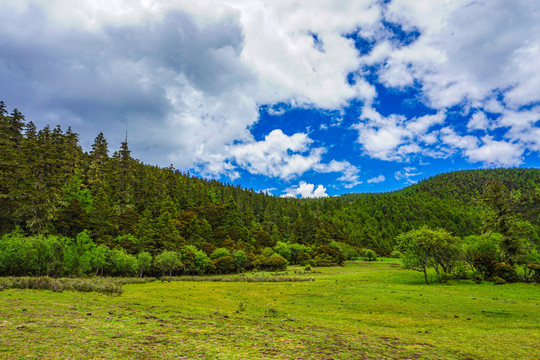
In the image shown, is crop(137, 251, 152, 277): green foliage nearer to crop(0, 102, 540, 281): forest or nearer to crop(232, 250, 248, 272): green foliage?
crop(0, 102, 540, 281): forest

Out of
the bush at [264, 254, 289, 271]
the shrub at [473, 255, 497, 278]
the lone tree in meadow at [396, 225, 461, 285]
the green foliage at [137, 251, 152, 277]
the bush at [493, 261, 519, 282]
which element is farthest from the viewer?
the bush at [264, 254, 289, 271]

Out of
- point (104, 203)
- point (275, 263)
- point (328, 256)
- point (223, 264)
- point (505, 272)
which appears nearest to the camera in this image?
point (505, 272)

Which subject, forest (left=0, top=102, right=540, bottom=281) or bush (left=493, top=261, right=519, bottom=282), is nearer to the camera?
bush (left=493, top=261, right=519, bottom=282)

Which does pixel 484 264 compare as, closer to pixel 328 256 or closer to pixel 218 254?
pixel 328 256

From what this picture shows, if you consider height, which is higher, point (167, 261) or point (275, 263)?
point (167, 261)

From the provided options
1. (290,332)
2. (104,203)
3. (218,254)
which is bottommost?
(218,254)

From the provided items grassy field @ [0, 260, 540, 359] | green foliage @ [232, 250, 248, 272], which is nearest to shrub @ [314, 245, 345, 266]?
green foliage @ [232, 250, 248, 272]

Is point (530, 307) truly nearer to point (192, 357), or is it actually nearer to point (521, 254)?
point (521, 254)

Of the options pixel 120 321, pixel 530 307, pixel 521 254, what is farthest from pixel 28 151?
pixel 521 254

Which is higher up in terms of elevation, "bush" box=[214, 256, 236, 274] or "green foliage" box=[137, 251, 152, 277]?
"green foliage" box=[137, 251, 152, 277]

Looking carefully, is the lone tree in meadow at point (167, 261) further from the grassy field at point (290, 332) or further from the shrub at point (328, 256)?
the shrub at point (328, 256)

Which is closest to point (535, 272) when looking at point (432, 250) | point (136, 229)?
point (432, 250)

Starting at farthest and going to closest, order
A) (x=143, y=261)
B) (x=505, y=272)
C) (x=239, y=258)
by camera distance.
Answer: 1. (x=239, y=258)
2. (x=143, y=261)
3. (x=505, y=272)

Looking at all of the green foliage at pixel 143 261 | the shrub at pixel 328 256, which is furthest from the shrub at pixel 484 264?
the green foliage at pixel 143 261
